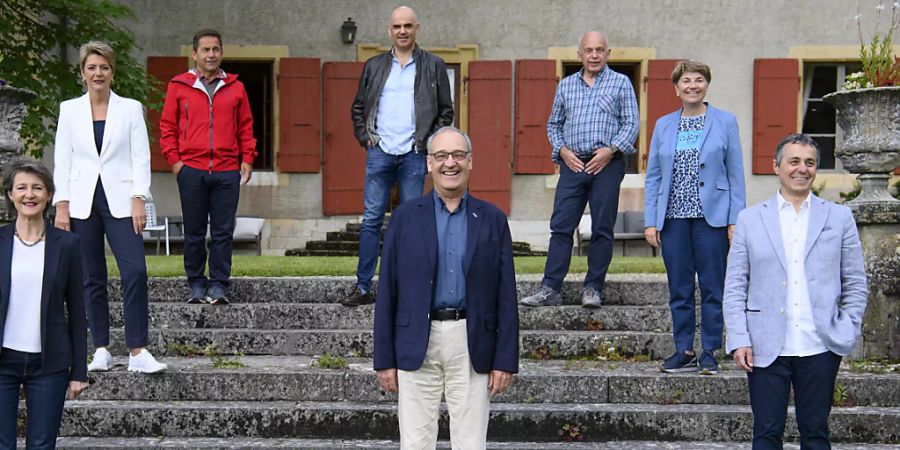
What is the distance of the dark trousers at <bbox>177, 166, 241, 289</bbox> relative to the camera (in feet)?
20.1

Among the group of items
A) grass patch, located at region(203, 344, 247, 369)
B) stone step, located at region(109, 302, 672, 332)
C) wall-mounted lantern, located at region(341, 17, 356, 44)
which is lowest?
grass patch, located at region(203, 344, 247, 369)

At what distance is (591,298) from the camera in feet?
20.1

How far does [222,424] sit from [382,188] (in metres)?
Answer: 1.85

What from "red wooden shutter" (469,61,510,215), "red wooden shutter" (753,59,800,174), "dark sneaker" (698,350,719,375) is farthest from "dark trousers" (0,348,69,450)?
"red wooden shutter" (753,59,800,174)

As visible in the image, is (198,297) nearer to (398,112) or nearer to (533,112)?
(398,112)

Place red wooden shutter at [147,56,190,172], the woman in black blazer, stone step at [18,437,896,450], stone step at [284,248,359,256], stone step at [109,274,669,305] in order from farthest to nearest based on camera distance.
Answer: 1. red wooden shutter at [147,56,190,172]
2. stone step at [284,248,359,256]
3. stone step at [109,274,669,305]
4. stone step at [18,437,896,450]
5. the woman in black blazer

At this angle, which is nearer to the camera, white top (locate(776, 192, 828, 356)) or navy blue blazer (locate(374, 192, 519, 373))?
navy blue blazer (locate(374, 192, 519, 373))

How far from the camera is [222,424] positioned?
→ 495cm

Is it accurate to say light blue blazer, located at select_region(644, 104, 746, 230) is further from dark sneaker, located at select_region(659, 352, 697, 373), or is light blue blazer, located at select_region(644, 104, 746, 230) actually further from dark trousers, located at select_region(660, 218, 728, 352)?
dark sneaker, located at select_region(659, 352, 697, 373)

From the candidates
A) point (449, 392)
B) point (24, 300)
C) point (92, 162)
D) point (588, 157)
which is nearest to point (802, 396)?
point (449, 392)

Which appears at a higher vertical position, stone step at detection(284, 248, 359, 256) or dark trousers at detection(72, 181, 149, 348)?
dark trousers at detection(72, 181, 149, 348)

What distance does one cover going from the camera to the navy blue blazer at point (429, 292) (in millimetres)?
3561

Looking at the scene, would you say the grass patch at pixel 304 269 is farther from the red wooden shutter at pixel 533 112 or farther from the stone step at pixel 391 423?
the red wooden shutter at pixel 533 112

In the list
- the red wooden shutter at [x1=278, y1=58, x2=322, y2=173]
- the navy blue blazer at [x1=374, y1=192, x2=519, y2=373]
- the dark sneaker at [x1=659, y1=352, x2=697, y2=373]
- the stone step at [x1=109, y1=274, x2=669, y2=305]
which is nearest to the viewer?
the navy blue blazer at [x1=374, y1=192, x2=519, y2=373]
